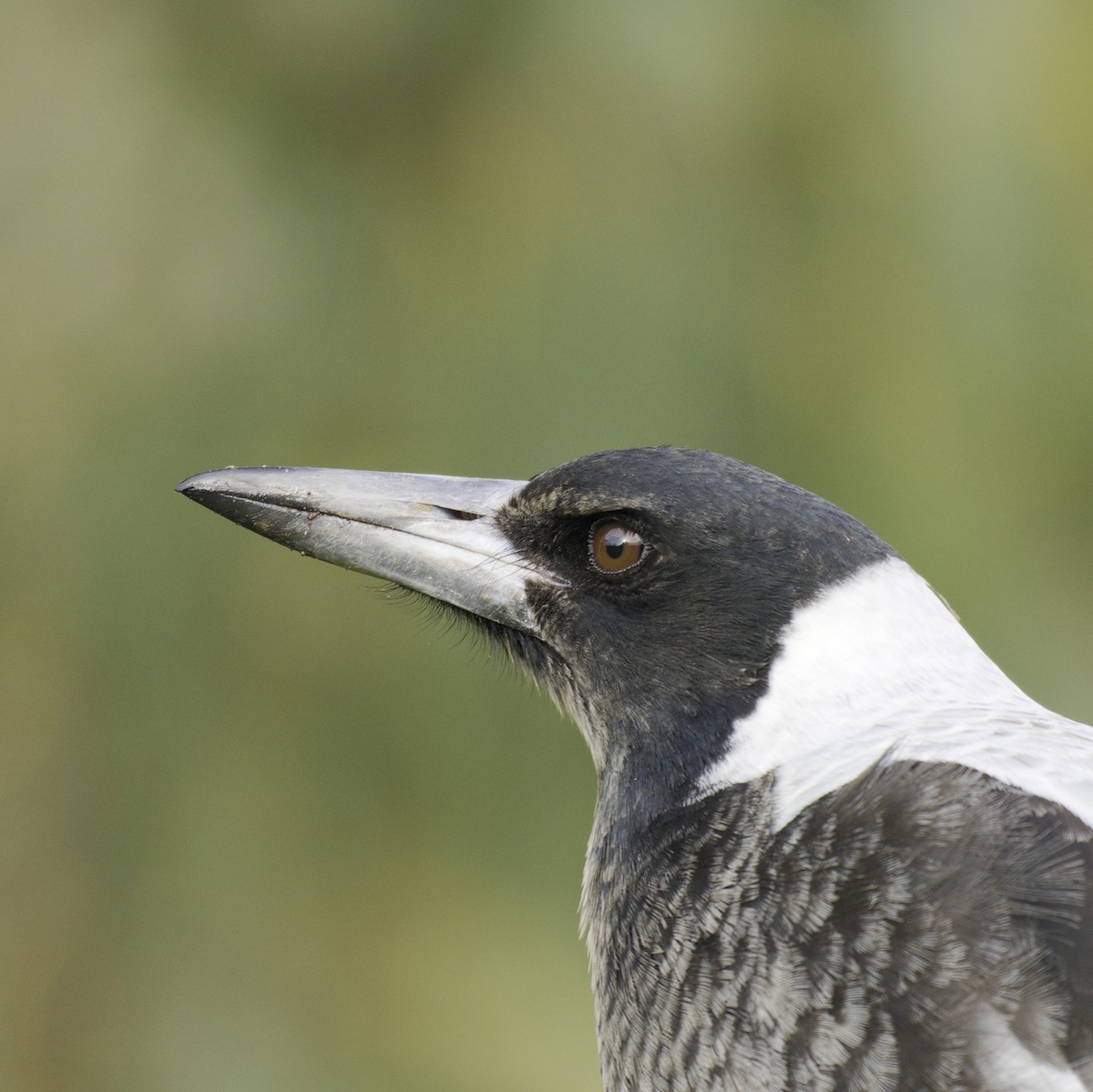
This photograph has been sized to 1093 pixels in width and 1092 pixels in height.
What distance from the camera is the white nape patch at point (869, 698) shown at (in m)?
0.86

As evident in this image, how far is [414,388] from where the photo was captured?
221 cm

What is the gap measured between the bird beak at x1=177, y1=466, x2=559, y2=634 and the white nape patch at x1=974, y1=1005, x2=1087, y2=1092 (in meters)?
0.48

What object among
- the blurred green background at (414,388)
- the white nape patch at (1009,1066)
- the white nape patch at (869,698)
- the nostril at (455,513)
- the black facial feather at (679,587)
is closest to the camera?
the white nape patch at (1009,1066)

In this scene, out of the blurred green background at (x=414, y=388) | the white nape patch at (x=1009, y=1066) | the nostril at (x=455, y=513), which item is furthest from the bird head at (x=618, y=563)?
the blurred green background at (x=414, y=388)

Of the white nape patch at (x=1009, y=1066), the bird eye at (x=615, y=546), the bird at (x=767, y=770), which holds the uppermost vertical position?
the bird eye at (x=615, y=546)

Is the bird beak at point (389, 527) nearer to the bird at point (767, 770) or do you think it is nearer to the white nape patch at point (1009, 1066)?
the bird at point (767, 770)

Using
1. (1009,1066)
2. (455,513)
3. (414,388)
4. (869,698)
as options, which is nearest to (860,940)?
(1009,1066)

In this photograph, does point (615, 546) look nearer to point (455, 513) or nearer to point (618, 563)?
point (618, 563)

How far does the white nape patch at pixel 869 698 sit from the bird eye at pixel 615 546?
Answer: 0.12 metres

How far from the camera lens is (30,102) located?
215cm

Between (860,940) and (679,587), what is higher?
(679,587)

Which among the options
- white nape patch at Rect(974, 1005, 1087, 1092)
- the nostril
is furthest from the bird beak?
white nape patch at Rect(974, 1005, 1087, 1092)

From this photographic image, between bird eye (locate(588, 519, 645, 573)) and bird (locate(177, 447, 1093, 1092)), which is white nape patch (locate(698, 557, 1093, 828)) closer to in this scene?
bird (locate(177, 447, 1093, 1092))

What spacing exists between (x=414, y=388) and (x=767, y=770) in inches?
55.1
